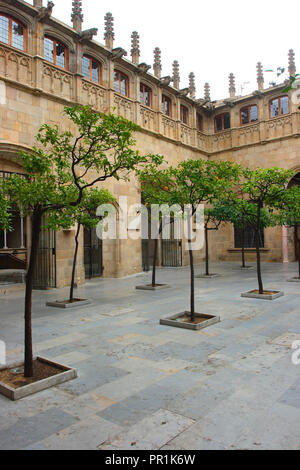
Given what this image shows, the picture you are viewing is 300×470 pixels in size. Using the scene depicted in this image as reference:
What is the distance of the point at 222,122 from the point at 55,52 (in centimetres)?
1319

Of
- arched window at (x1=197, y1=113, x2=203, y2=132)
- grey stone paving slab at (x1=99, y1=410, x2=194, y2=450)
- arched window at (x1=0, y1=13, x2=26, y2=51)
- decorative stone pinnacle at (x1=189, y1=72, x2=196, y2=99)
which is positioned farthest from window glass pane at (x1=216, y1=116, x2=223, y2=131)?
grey stone paving slab at (x1=99, y1=410, x2=194, y2=450)

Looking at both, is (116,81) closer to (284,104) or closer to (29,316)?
(284,104)

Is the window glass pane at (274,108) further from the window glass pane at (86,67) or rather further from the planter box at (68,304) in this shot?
the planter box at (68,304)

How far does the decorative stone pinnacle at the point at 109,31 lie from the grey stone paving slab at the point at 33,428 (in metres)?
16.2

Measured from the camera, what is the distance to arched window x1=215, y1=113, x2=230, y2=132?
76.5 ft

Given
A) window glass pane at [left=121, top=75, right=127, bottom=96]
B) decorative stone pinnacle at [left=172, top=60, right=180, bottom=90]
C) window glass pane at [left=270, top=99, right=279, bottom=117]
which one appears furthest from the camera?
window glass pane at [left=270, top=99, right=279, bottom=117]

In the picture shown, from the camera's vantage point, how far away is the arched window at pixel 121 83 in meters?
16.5

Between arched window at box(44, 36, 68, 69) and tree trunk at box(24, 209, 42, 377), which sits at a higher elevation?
arched window at box(44, 36, 68, 69)

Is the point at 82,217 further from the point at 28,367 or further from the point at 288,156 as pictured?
the point at 288,156

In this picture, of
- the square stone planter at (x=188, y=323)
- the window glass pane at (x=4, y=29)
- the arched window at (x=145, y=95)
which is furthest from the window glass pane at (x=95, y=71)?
the square stone planter at (x=188, y=323)

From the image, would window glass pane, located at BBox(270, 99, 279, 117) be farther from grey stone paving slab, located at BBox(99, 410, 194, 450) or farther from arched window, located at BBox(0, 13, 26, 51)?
grey stone paving slab, located at BBox(99, 410, 194, 450)

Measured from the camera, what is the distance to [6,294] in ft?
37.9

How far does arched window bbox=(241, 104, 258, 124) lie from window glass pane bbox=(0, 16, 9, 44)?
1539cm

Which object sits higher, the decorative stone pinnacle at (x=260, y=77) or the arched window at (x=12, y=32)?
the decorative stone pinnacle at (x=260, y=77)
